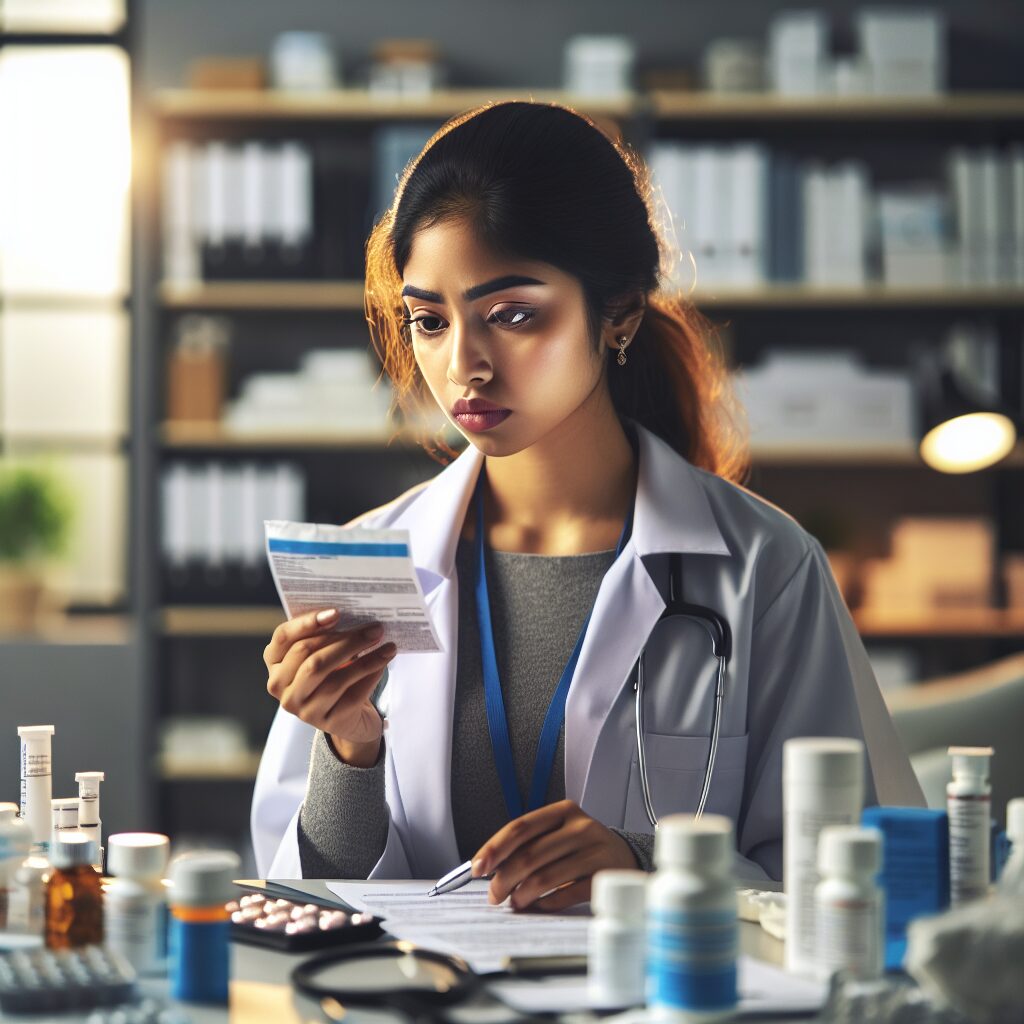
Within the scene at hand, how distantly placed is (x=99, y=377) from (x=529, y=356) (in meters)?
3.01

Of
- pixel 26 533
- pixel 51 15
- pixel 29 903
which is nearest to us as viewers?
pixel 29 903

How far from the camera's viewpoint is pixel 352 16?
3.95 meters

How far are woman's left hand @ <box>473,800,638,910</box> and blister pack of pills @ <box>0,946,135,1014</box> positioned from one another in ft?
1.07

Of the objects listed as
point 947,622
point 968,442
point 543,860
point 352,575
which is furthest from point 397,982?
point 947,622

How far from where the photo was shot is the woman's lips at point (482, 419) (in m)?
1.47

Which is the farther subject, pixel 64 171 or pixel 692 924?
pixel 64 171

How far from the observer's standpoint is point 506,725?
1539mm

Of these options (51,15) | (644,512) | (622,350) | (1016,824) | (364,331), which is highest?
(51,15)

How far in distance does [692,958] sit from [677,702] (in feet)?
2.31

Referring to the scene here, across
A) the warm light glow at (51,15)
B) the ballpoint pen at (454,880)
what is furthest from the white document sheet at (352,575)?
the warm light glow at (51,15)

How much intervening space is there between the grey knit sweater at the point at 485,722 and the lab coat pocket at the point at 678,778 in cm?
9

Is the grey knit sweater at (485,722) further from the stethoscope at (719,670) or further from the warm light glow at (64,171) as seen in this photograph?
the warm light glow at (64,171)

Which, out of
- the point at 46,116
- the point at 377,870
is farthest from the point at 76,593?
the point at 377,870

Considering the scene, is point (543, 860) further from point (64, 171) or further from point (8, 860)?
point (64, 171)
